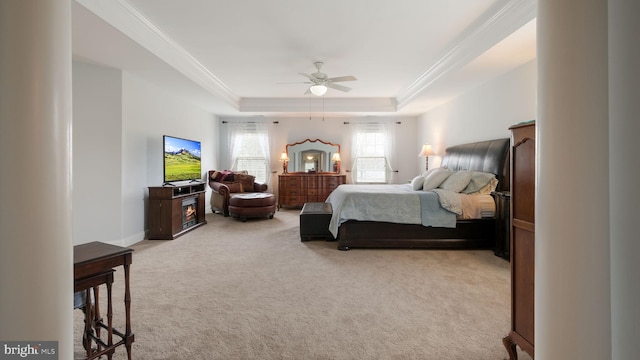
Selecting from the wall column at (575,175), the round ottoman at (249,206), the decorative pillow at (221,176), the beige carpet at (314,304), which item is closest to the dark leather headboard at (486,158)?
the beige carpet at (314,304)

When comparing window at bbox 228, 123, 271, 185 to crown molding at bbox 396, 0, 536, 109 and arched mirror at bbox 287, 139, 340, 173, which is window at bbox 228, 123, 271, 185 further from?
crown molding at bbox 396, 0, 536, 109

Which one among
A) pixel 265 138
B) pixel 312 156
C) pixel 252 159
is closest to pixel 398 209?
pixel 312 156

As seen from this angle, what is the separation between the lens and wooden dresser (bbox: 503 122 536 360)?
4.64ft

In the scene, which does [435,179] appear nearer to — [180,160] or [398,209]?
[398,209]

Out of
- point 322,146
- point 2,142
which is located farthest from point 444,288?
point 322,146

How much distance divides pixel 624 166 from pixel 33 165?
1.67 m

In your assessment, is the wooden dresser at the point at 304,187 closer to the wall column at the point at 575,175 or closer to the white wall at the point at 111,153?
the white wall at the point at 111,153

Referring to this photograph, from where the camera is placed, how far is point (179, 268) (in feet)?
9.83

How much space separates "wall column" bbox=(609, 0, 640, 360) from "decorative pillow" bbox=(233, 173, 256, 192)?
20.8 ft

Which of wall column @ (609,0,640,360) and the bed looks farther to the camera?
the bed

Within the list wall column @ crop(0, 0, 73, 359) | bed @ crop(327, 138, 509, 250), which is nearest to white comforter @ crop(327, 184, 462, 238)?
bed @ crop(327, 138, 509, 250)

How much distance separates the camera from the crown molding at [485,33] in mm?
2586

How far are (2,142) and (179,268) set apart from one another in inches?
98.5

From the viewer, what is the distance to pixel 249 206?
219 inches
